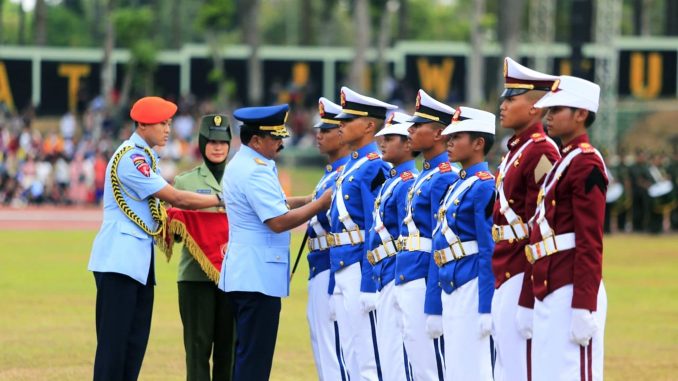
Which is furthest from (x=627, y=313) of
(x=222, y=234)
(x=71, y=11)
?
(x=71, y=11)

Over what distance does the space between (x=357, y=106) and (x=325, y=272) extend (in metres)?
1.20

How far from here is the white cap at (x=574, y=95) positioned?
23.7 feet

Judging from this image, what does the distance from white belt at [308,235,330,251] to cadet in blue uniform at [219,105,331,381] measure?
597 mm

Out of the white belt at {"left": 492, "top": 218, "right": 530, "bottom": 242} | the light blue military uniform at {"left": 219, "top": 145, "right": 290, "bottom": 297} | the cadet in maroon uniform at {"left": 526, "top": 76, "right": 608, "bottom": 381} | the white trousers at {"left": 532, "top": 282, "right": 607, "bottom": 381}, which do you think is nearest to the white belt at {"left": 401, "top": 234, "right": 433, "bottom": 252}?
the light blue military uniform at {"left": 219, "top": 145, "right": 290, "bottom": 297}

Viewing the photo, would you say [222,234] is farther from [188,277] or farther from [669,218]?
[669,218]

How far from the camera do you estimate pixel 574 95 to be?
23.7 feet

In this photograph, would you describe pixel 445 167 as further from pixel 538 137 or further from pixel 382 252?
pixel 538 137

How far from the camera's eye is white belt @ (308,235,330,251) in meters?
9.62

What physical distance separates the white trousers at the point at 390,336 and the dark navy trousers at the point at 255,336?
710 mm

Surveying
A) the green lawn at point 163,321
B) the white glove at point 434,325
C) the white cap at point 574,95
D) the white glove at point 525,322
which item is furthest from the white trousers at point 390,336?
the green lawn at point 163,321

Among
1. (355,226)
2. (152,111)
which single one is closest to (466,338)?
(355,226)

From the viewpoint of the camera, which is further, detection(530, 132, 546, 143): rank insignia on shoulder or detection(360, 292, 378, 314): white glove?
detection(360, 292, 378, 314): white glove

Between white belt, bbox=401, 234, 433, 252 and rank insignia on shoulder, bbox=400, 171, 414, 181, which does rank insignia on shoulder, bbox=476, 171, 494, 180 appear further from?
rank insignia on shoulder, bbox=400, 171, 414, 181

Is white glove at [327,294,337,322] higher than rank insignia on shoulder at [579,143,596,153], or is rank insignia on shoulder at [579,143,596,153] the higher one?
rank insignia on shoulder at [579,143,596,153]
